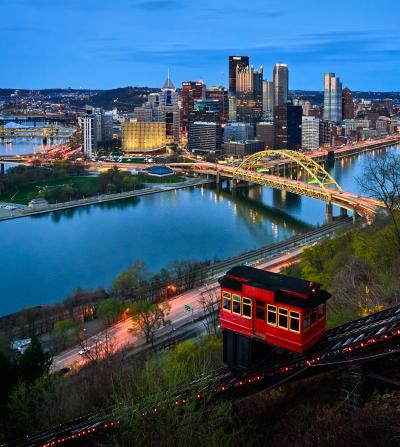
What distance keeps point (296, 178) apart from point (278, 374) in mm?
24743

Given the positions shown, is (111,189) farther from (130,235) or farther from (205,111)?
(205,111)

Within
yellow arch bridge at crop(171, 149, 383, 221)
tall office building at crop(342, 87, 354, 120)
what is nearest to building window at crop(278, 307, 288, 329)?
yellow arch bridge at crop(171, 149, 383, 221)

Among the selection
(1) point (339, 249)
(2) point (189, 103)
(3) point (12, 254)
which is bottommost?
(3) point (12, 254)

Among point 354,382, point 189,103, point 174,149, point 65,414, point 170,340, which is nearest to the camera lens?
point 354,382

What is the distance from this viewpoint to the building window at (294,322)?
4137mm

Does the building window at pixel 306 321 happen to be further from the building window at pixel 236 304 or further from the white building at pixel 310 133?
the white building at pixel 310 133

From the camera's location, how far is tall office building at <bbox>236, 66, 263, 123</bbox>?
56156 mm

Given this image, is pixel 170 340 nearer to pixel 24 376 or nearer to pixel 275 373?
pixel 24 376

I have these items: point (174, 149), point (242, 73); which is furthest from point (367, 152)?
point (242, 73)

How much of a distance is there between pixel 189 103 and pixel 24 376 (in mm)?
52235

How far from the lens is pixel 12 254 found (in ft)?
48.6

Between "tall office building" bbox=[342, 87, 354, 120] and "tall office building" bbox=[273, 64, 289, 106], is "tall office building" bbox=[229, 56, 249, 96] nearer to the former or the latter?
"tall office building" bbox=[273, 64, 289, 106]

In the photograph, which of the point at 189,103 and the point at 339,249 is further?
the point at 189,103

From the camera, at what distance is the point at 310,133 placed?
152 feet
